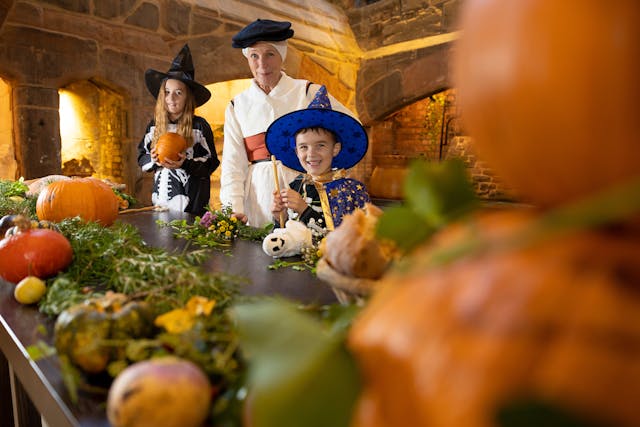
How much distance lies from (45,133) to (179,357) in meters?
3.67

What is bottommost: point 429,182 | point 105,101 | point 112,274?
point 112,274

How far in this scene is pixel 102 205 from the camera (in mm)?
1664

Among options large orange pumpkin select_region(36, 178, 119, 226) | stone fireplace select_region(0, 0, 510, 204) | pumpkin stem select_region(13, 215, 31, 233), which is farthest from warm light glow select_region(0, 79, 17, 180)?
pumpkin stem select_region(13, 215, 31, 233)

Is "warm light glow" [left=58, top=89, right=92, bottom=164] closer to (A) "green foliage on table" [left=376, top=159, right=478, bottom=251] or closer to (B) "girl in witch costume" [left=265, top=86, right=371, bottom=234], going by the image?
(B) "girl in witch costume" [left=265, top=86, right=371, bottom=234]

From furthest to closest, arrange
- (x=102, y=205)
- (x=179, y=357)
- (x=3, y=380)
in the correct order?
(x=102, y=205), (x=3, y=380), (x=179, y=357)

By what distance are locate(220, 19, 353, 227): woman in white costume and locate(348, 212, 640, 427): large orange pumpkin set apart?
92.5 inches

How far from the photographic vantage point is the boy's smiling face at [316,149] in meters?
1.92

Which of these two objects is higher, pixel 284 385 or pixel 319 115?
pixel 319 115

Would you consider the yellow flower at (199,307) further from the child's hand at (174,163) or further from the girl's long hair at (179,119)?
the girl's long hair at (179,119)

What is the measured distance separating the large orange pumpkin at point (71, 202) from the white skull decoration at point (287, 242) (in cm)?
81

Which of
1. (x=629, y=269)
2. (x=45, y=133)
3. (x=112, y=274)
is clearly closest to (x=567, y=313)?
(x=629, y=269)

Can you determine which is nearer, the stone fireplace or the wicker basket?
the wicker basket

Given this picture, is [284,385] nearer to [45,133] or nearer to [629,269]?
[629,269]

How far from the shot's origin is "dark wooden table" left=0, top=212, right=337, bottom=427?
518 mm
